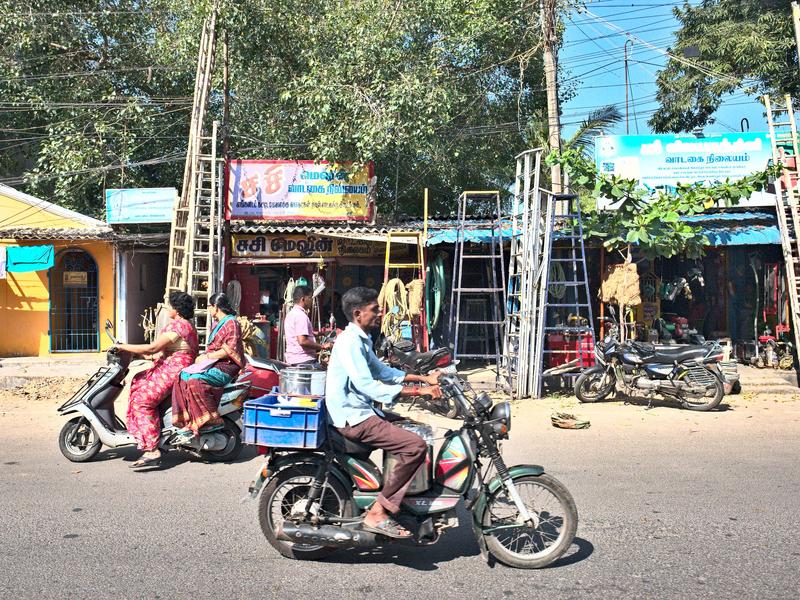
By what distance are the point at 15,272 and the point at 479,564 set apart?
44.6 ft

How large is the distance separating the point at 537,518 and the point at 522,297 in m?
6.59

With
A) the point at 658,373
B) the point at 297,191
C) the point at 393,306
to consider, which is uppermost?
the point at 297,191

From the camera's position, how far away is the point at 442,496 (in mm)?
4234

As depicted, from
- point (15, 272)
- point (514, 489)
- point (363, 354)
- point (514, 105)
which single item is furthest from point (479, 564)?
point (514, 105)

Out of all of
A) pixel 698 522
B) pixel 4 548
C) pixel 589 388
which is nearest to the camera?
pixel 4 548

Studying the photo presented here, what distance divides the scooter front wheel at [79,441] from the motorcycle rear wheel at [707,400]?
726 centimetres

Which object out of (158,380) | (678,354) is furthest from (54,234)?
(678,354)

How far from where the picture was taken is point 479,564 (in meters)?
4.32

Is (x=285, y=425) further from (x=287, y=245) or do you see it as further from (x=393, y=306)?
(x=287, y=245)

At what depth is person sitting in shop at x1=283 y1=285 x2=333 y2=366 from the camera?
25.5ft

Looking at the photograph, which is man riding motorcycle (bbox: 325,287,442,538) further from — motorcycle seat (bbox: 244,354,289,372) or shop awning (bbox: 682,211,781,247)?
shop awning (bbox: 682,211,781,247)

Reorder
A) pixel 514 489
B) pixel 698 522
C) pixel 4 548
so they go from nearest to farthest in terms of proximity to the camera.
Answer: pixel 514 489 < pixel 4 548 < pixel 698 522

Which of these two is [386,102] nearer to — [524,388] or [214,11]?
[214,11]

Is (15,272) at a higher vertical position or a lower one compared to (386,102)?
lower
